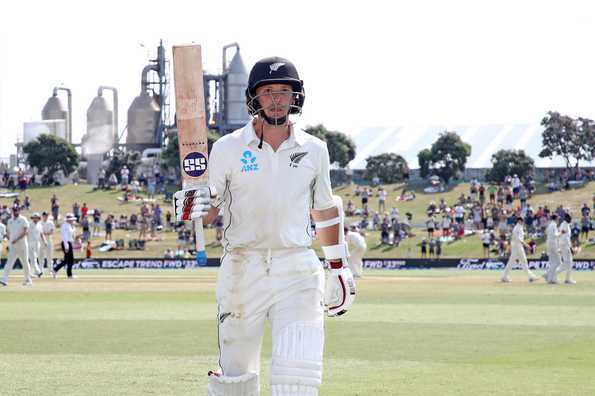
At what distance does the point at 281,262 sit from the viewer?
7164 millimetres

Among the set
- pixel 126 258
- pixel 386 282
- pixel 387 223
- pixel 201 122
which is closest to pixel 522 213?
pixel 387 223

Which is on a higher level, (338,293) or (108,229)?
(338,293)

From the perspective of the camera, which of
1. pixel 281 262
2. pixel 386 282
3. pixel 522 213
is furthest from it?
pixel 522 213

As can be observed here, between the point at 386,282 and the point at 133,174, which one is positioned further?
the point at 133,174

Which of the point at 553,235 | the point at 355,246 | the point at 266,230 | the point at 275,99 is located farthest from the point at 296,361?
the point at 355,246

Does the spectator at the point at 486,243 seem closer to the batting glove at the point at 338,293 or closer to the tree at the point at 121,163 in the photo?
the tree at the point at 121,163

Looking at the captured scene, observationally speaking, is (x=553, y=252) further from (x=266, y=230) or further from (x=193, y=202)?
(x=193, y=202)

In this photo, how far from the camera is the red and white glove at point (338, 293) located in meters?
7.33

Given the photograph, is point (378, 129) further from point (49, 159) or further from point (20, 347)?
point (20, 347)

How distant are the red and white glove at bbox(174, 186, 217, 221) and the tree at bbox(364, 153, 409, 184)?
7633 centimetres

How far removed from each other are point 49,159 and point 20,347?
79.9m

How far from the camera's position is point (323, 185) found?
291 inches

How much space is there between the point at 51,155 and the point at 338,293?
287 feet

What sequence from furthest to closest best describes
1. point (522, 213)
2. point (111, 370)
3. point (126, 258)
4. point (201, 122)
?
point (522, 213) < point (126, 258) < point (111, 370) < point (201, 122)
